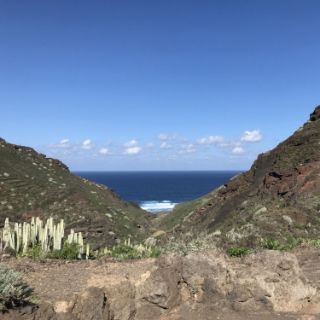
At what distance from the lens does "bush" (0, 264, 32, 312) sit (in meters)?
7.78

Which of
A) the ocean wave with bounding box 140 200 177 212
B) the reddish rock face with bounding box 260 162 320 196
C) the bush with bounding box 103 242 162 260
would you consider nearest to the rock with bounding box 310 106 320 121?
the reddish rock face with bounding box 260 162 320 196

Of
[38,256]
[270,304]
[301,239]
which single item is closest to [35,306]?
[38,256]

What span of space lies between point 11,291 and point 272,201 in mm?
19405

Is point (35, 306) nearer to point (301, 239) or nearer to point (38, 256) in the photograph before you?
point (38, 256)

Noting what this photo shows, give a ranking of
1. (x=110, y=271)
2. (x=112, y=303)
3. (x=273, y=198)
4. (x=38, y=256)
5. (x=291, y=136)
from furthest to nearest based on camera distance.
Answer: (x=291, y=136) < (x=273, y=198) < (x=38, y=256) < (x=110, y=271) < (x=112, y=303)

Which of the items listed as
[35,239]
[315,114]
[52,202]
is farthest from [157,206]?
[35,239]

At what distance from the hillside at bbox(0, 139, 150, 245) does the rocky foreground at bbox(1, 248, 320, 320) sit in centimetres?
1315

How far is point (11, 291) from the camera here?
794 centimetres

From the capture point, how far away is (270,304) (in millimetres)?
10328

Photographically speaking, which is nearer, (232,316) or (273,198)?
(232,316)

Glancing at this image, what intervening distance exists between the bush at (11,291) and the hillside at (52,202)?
591 inches

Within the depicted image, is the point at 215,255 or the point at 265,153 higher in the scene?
the point at 265,153

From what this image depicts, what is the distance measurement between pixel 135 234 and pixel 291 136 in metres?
15.1

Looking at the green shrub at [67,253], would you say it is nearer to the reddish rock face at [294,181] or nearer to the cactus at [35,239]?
the cactus at [35,239]
